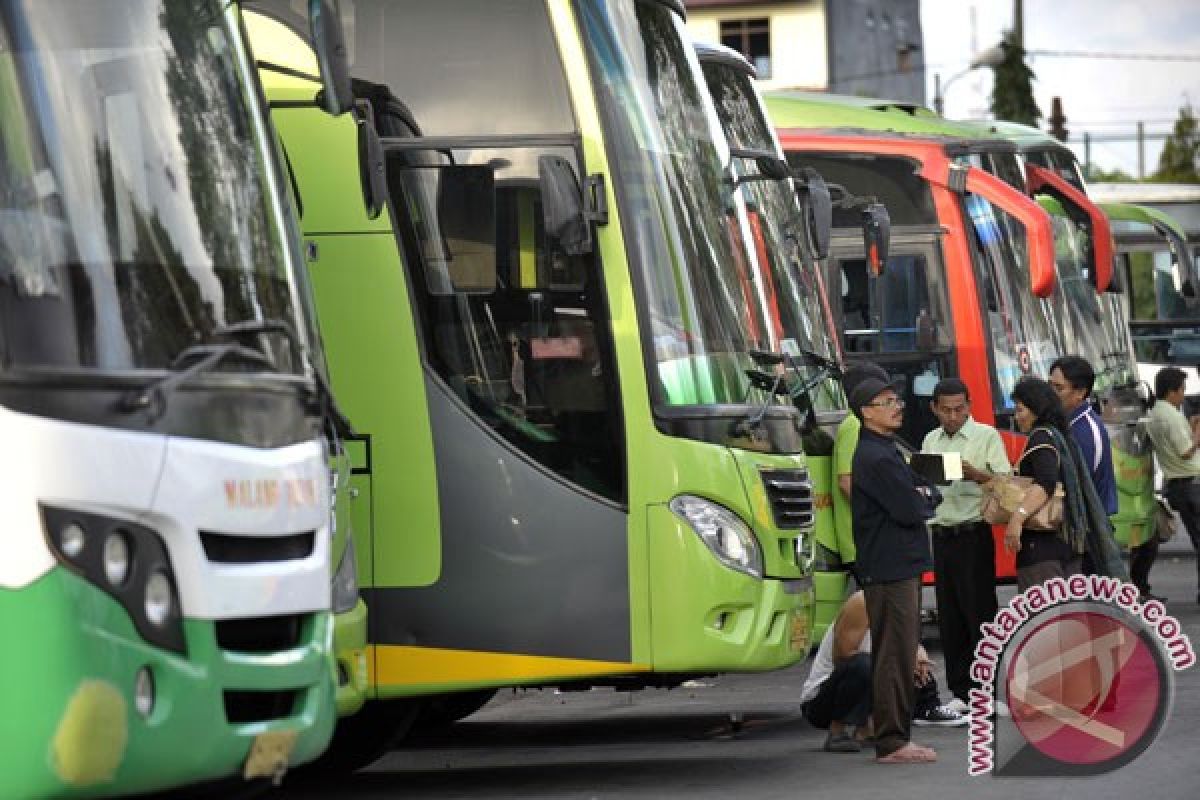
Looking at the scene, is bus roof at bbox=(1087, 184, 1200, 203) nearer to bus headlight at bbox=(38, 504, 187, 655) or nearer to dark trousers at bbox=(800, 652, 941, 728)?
dark trousers at bbox=(800, 652, 941, 728)

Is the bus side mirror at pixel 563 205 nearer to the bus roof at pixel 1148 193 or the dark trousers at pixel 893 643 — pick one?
the dark trousers at pixel 893 643

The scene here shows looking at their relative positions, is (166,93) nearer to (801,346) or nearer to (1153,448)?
(801,346)

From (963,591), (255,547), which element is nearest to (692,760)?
(963,591)

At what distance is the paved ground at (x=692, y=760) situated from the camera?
1122cm

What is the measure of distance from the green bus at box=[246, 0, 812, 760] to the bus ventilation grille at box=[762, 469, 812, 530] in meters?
0.03

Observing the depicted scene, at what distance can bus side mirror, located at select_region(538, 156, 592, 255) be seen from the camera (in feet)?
36.4

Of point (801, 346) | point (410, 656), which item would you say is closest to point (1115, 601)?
point (801, 346)

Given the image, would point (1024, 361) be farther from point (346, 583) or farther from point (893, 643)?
point (346, 583)

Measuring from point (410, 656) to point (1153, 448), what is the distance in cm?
1072

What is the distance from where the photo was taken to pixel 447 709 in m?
14.4

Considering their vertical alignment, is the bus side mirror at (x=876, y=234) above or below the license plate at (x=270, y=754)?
above

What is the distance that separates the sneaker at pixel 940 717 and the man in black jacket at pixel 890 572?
Answer: 1444 mm

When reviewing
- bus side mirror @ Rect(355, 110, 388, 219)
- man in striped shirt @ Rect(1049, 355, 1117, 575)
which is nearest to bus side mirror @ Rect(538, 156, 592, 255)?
bus side mirror @ Rect(355, 110, 388, 219)

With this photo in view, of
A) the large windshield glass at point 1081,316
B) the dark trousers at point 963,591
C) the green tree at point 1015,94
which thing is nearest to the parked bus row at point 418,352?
the large windshield glass at point 1081,316
